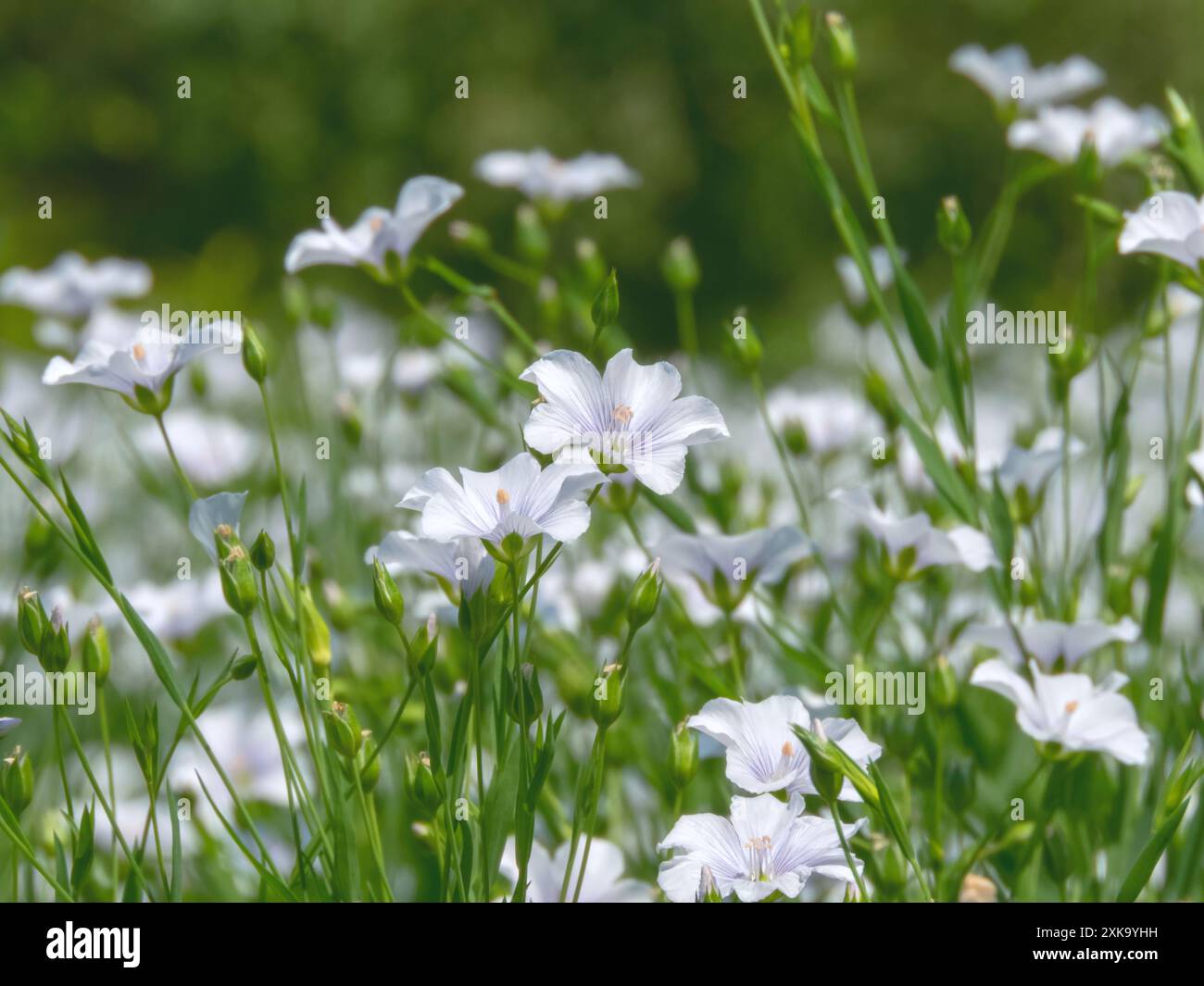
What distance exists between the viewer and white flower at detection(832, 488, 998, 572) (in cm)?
71

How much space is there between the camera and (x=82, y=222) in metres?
3.70

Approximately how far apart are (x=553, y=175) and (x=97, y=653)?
0.63 meters

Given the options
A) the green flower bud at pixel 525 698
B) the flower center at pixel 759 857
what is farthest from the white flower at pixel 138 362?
the flower center at pixel 759 857

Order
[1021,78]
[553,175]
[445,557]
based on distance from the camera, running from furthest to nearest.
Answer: [553,175]
[1021,78]
[445,557]

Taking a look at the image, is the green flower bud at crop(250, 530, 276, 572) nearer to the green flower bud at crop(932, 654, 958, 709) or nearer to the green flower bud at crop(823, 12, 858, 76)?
the green flower bud at crop(932, 654, 958, 709)

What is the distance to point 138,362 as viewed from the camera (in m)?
0.64

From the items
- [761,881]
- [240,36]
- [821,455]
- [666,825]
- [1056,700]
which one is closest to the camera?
[761,881]

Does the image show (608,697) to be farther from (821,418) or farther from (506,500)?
(821,418)

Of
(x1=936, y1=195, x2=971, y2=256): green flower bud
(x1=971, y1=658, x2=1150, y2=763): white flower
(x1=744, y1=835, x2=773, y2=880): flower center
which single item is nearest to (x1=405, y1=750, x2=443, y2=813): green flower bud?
(x1=744, y1=835, x2=773, y2=880): flower center

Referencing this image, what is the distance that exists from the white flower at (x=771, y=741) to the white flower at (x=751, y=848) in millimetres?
10

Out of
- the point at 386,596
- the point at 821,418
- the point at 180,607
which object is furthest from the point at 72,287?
the point at 386,596

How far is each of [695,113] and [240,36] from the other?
1.26m
